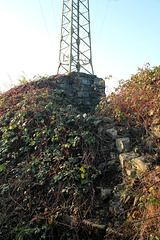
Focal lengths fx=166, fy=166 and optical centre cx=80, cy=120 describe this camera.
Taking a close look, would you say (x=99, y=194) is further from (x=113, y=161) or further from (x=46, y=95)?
(x=46, y=95)

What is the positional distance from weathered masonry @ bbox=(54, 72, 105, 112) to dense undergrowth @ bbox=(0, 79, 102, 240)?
5.87ft

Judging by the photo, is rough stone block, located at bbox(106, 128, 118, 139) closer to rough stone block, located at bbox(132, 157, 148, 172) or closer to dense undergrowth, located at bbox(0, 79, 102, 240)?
dense undergrowth, located at bbox(0, 79, 102, 240)

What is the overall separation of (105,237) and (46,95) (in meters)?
4.53

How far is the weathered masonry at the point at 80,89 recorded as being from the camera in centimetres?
663

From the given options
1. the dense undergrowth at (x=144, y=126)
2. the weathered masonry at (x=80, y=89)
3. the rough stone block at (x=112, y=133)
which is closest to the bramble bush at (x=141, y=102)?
the dense undergrowth at (x=144, y=126)

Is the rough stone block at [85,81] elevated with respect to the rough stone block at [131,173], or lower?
elevated

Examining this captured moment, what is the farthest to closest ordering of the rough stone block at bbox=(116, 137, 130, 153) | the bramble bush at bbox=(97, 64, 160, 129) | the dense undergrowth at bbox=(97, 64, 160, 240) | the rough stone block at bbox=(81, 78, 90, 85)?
the rough stone block at bbox=(81, 78, 90, 85) < the bramble bush at bbox=(97, 64, 160, 129) < the rough stone block at bbox=(116, 137, 130, 153) < the dense undergrowth at bbox=(97, 64, 160, 240)

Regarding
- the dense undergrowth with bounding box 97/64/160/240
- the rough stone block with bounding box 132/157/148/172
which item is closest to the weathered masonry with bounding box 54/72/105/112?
the dense undergrowth with bounding box 97/64/160/240

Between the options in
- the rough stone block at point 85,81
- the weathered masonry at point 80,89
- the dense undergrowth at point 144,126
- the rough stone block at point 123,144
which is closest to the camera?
the dense undergrowth at point 144,126

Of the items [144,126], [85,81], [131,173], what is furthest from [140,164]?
[85,81]

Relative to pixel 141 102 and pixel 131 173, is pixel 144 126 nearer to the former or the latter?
pixel 141 102

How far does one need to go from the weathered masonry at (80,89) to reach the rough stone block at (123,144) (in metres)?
3.19

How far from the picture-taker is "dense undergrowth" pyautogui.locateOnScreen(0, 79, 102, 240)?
2709mm

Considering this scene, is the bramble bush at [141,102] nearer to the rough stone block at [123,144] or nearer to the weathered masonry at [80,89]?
the rough stone block at [123,144]
